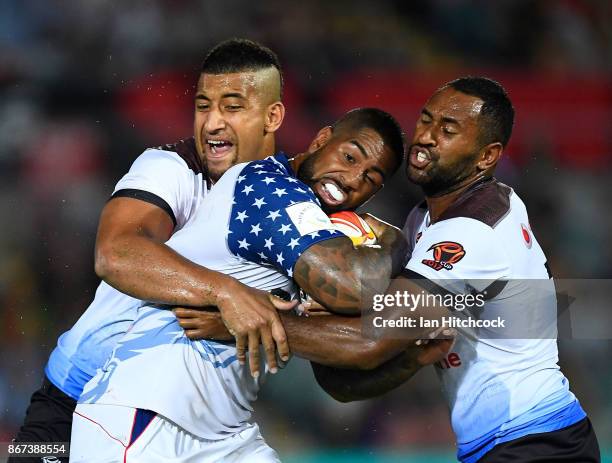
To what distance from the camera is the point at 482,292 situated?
12.9ft

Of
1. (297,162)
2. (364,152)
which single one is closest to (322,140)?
(297,162)

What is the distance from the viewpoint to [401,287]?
370 centimetres

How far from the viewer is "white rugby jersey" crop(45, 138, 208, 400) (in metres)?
4.04

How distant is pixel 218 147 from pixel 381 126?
0.86 metres

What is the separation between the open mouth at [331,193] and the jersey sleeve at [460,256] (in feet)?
1.30

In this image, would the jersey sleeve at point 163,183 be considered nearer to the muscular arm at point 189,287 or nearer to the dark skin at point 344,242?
the muscular arm at point 189,287

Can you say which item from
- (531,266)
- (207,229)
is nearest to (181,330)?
(207,229)

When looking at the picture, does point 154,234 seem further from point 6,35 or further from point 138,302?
point 6,35

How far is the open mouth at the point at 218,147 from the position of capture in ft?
14.6

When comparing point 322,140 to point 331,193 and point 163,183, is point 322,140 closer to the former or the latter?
point 331,193

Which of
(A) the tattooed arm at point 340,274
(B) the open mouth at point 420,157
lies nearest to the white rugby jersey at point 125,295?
(A) the tattooed arm at point 340,274

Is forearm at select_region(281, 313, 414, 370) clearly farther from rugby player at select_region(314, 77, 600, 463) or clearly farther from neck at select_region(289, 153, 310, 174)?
neck at select_region(289, 153, 310, 174)
